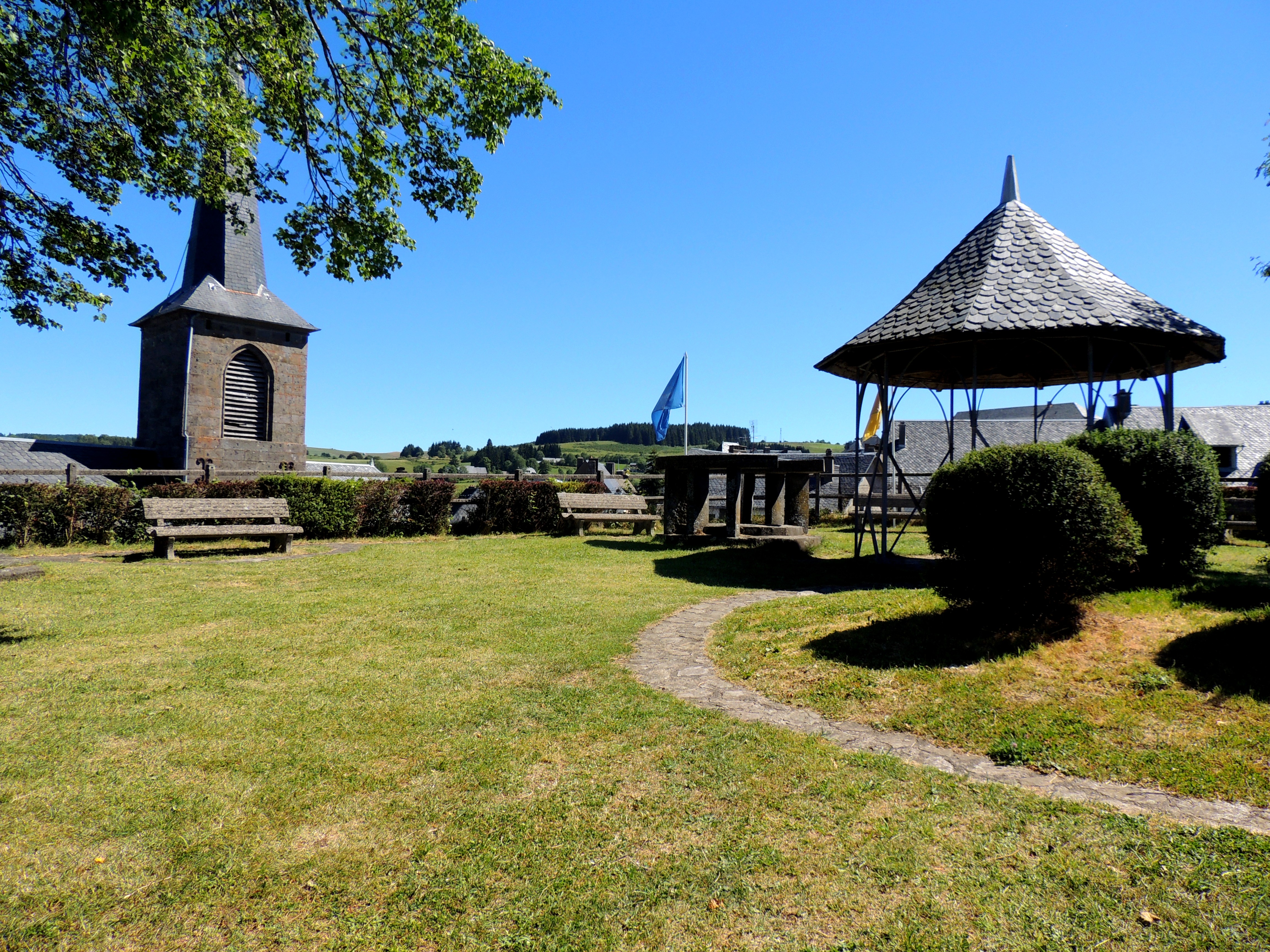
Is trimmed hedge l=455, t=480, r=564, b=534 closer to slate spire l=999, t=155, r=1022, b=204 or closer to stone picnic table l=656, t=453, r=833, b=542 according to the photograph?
stone picnic table l=656, t=453, r=833, b=542

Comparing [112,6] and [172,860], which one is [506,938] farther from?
[112,6]

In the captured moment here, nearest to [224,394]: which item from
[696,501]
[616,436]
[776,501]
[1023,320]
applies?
[696,501]

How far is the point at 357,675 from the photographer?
18.7 ft

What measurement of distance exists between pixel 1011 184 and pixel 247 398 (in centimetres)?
3127

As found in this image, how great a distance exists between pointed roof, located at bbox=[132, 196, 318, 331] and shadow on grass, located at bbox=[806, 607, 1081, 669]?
32.1 meters

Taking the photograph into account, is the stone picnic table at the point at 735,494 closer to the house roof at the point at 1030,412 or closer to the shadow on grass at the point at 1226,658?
the shadow on grass at the point at 1226,658

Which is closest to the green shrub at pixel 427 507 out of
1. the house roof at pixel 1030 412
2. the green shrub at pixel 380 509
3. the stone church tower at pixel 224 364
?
the green shrub at pixel 380 509

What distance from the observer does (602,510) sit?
18.5 m

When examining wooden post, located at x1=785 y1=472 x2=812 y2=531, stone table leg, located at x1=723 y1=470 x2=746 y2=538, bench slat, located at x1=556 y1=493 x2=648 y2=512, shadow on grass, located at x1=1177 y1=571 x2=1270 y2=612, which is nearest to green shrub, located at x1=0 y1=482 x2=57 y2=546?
bench slat, located at x1=556 y1=493 x2=648 y2=512

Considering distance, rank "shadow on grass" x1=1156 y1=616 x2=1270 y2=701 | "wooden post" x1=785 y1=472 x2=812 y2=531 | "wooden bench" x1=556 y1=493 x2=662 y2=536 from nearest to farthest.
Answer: "shadow on grass" x1=1156 y1=616 x2=1270 y2=701 < "wooden post" x1=785 y1=472 x2=812 y2=531 < "wooden bench" x1=556 y1=493 x2=662 y2=536

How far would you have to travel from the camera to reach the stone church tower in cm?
3003

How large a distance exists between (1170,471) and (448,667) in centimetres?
772

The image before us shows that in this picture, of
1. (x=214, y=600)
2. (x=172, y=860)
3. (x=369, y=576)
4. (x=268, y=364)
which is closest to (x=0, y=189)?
(x=214, y=600)

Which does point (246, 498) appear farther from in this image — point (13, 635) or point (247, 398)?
point (247, 398)
